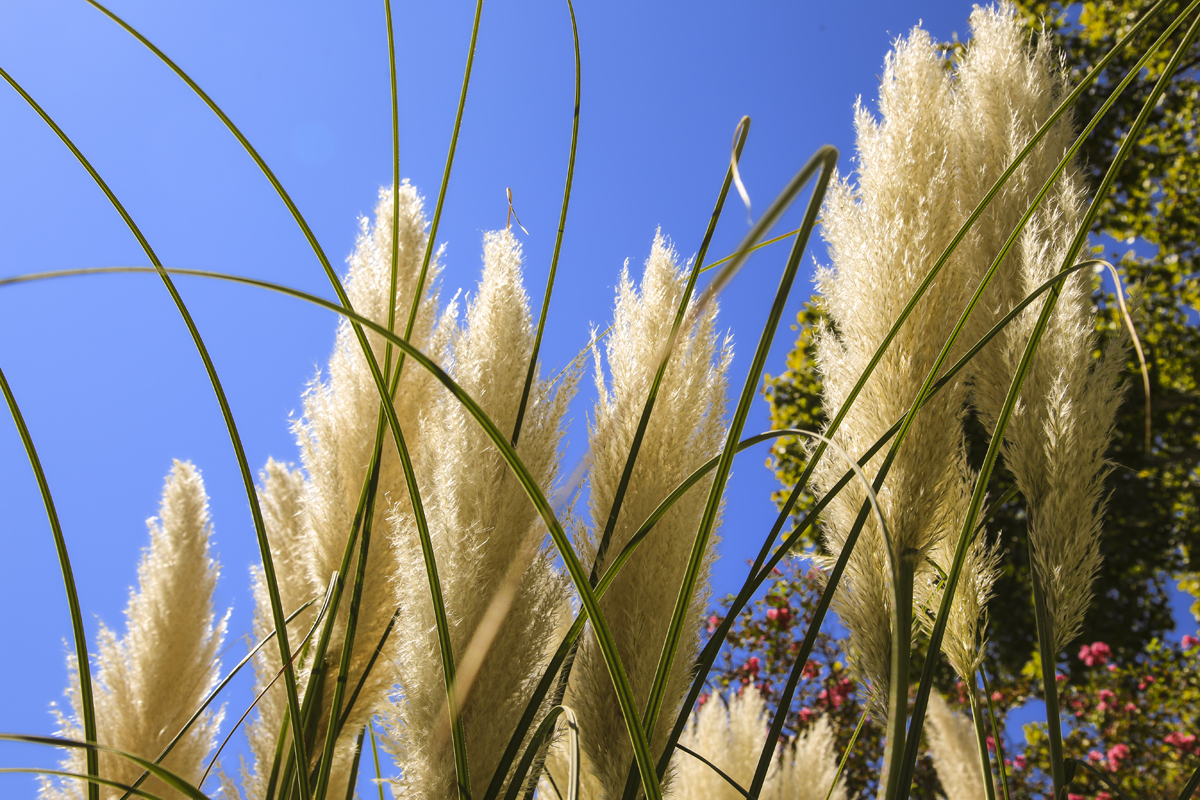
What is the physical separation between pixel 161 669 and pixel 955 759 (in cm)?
227

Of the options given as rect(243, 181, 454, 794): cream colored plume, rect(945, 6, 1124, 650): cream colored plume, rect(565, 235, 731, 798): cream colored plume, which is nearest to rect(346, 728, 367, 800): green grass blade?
rect(243, 181, 454, 794): cream colored plume

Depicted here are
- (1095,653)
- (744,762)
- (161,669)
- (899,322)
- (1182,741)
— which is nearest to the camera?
(899,322)

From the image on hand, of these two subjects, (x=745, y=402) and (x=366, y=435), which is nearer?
(x=745, y=402)

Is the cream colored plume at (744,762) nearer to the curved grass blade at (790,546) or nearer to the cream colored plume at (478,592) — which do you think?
the curved grass blade at (790,546)

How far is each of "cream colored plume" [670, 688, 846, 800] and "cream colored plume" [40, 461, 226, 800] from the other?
112cm

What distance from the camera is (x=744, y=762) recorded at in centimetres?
176

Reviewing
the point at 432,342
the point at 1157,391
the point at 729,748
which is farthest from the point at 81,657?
the point at 1157,391

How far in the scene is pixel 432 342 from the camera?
1.31m

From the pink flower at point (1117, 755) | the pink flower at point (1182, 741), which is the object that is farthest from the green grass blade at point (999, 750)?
the pink flower at point (1182, 741)

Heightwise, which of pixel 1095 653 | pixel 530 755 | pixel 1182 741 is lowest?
pixel 530 755

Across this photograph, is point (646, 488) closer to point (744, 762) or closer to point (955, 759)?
point (744, 762)

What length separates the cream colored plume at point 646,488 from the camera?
0.96 metres

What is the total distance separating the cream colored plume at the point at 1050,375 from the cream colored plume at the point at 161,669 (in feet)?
5.54

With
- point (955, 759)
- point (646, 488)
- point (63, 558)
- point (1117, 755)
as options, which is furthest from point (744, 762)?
point (1117, 755)
